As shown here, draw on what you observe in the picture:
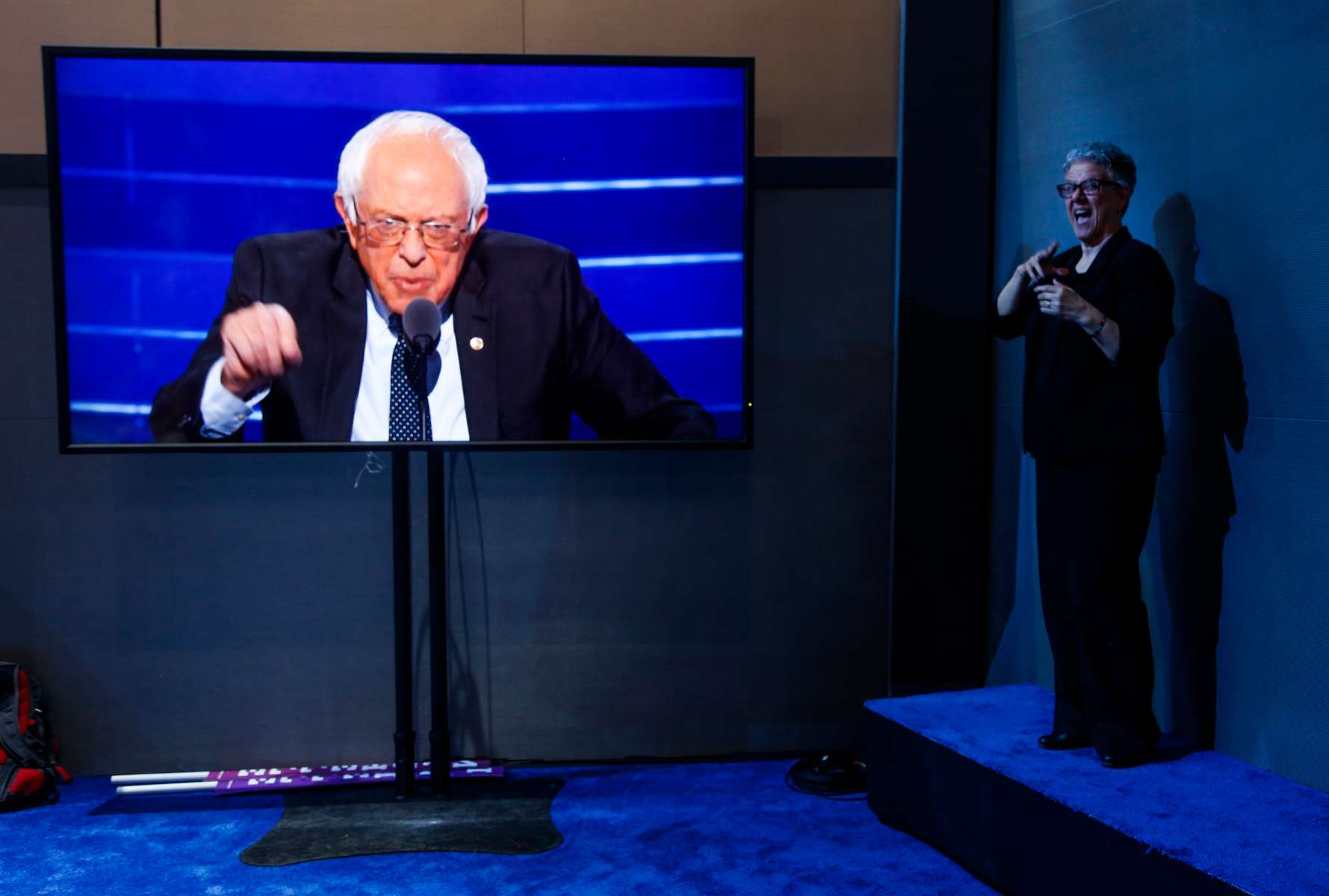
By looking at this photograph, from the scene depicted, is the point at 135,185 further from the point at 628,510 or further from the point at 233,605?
the point at 628,510

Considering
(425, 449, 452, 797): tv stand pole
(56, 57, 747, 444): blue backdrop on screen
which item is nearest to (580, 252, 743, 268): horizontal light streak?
(56, 57, 747, 444): blue backdrop on screen

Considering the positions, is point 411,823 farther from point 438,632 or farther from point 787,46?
point 787,46

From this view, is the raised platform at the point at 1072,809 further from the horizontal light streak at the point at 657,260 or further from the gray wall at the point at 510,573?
the horizontal light streak at the point at 657,260

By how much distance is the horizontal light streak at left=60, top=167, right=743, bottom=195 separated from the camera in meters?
3.31

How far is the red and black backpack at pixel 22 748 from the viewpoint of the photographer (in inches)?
139

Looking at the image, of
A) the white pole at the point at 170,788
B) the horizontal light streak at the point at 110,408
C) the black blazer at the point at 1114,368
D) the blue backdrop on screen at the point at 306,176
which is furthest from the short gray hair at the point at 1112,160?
the white pole at the point at 170,788

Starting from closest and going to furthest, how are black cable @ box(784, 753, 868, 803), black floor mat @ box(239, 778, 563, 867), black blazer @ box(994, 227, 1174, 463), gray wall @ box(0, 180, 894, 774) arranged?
black blazer @ box(994, 227, 1174, 463) < black floor mat @ box(239, 778, 563, 867) < black cable @ box(784, 753, 868, 803) < gray wall @ box(0, 180, 894, 774)

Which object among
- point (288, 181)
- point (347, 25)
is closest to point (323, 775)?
point (288, 181)

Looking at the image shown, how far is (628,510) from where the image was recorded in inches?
154

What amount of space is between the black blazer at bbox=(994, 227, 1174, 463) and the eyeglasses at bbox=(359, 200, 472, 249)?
1628 mm

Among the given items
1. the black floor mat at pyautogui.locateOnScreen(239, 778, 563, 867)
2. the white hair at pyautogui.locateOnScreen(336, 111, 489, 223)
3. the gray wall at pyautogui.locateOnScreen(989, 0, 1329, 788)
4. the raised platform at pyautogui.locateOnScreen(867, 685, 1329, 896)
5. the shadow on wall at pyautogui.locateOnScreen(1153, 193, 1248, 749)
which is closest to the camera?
the raised platform at pyautogui.locateOnScreen(867, 685, 1329, 896)

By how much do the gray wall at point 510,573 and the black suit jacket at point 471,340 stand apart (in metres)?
0.46

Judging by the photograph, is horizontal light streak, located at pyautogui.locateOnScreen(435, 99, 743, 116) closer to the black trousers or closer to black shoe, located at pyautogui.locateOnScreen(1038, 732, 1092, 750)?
the black trousers

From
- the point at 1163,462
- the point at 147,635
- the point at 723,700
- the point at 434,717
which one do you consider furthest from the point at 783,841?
the point at 147,635
